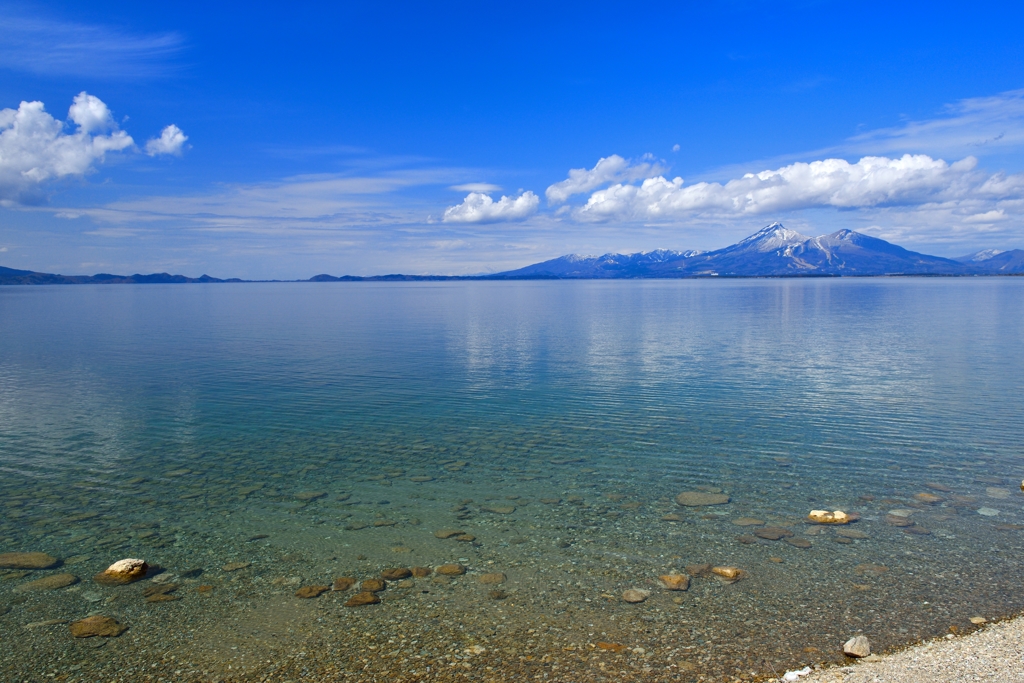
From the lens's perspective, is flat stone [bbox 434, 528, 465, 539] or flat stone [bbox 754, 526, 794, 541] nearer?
flat stone [bbox 754, 526, 794, 541]

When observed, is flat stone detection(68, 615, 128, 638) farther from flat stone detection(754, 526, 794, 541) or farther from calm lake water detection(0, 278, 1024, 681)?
flat stone detection(754, 526, 794, 541)

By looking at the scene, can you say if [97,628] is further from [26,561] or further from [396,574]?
[396,574]

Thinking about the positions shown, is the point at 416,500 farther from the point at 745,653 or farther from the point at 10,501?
the point at 10,501

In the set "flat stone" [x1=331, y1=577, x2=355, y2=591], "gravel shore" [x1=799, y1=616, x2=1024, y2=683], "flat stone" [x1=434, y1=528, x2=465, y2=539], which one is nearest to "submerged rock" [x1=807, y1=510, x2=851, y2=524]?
"gravel shore" [x1=799, y1=616, x2=1024, y2=683]

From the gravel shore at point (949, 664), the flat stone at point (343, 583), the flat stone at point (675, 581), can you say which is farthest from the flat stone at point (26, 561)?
the gravel shore at point (949, 664)

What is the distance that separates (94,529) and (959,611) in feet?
74.9

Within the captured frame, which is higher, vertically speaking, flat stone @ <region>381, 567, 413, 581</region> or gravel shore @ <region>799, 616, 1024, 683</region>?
gravel shore @ <region>799, 616, 1024, 683</region>

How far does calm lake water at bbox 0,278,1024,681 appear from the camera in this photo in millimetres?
13180

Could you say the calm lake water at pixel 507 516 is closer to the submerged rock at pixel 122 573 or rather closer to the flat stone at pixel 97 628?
the flat stone at pixel 97 628

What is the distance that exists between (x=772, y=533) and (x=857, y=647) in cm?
597

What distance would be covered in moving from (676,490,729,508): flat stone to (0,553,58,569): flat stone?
18154 millimetres

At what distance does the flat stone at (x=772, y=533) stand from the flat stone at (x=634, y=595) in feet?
16.1

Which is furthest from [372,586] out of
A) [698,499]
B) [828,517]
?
[828,517]

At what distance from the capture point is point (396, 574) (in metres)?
16.3
